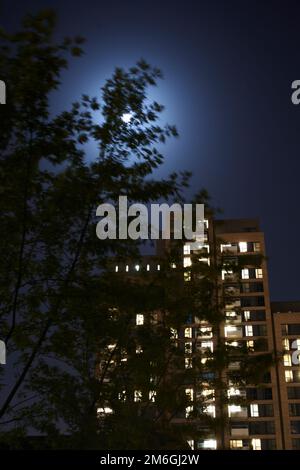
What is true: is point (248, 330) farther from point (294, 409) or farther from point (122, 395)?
point (122, 395)

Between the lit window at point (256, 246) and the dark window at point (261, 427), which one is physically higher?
the lit window at point (256, 246)

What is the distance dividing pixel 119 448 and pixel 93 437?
2.02 feet

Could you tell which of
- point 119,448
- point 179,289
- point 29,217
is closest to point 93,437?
point 119,448

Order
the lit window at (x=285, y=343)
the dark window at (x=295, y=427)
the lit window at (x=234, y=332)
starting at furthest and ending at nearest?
the lit window at (x=285, y=343) < the lit window at (x=234, y=332) < the dark window at (x=295, y=427)

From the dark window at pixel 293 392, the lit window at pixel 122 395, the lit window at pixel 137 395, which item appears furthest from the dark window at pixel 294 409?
the lit window at pixel 122 395

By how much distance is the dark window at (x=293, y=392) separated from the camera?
252 ft

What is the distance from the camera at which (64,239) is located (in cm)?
1010

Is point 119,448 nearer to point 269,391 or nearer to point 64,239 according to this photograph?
point 64,239

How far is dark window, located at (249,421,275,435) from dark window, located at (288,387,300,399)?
6.17m

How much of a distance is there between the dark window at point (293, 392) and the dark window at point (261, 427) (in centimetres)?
617

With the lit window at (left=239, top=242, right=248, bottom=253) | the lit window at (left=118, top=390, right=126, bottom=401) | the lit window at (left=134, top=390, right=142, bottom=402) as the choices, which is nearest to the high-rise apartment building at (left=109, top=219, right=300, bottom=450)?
the lit window at (left=239, top=242, right=248, bottom=253)

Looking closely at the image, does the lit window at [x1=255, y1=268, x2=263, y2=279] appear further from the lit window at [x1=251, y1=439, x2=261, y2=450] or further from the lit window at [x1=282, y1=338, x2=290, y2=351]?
the lit window at [x1=251, y1=439, x2=261, y2=450]

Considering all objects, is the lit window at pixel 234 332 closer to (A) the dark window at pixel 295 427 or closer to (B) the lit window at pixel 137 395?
(A) the dark window at pixel 295 427

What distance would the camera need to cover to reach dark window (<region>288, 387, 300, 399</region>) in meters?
76.9
